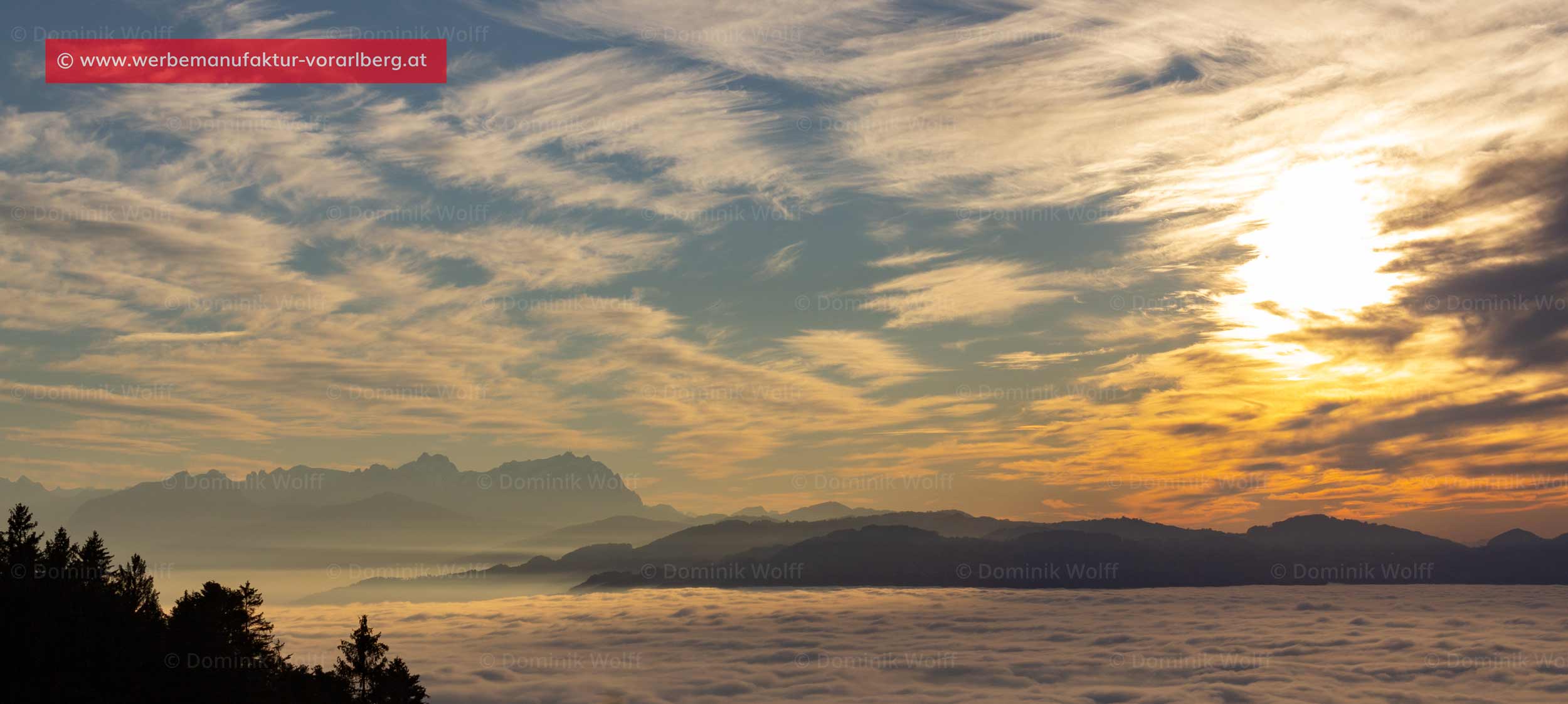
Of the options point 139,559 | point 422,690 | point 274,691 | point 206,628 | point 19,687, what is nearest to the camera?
point 19,687

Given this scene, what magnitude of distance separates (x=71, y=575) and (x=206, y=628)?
445 inches

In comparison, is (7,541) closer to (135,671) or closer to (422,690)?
(135,671)

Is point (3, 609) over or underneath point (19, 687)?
over

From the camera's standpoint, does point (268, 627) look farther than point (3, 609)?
Yes

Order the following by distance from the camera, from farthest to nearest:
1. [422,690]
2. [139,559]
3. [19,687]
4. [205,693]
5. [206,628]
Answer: [422,690] → [139,559] → [206,628] → [205,693] → [19,687]

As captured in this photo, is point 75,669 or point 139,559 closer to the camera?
point 75,669

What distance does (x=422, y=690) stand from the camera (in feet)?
294

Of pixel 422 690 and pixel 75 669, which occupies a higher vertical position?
pixel 75 669

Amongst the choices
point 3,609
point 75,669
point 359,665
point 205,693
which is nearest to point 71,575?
point 3,609

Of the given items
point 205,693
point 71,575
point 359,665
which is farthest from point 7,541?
point 359,665

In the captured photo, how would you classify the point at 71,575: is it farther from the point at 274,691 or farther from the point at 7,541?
the point at 274,691

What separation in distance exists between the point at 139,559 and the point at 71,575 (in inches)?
461

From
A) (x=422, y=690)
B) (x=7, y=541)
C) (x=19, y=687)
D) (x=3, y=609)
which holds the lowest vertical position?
(x=422, y=690)

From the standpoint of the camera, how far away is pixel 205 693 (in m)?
65.4
